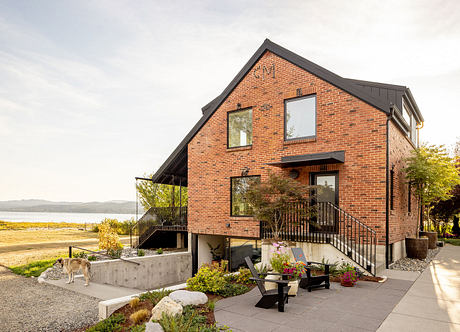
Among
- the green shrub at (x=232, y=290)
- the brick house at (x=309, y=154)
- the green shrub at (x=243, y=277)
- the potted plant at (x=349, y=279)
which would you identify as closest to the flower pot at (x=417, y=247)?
the brick house at (x=309, y=154)

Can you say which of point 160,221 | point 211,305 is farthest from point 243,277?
Answer: point 160,221

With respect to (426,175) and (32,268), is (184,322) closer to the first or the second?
(32,268)

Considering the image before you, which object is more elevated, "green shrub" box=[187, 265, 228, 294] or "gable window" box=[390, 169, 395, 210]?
"gable window" box=[390, 169, 395, 210]

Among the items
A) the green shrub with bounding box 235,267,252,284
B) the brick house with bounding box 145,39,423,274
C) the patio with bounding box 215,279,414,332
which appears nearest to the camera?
the patio with bounding box 215,279,414,332

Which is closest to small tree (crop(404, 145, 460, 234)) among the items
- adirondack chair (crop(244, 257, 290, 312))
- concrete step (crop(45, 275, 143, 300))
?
adirondack chair (crop(244, 257, 290, 312))

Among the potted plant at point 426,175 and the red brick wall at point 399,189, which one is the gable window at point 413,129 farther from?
the potted plant at point 426,175

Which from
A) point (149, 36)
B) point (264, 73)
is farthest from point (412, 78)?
point (149, 36)

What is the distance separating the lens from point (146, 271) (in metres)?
13.9

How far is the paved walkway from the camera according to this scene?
17.2ft

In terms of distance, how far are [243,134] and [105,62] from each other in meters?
7.74

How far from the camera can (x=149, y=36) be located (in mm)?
12945

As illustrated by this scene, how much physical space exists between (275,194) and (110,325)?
7.02 metres

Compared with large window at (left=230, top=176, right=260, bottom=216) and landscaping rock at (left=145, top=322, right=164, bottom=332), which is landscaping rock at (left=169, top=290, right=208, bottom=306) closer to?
landscaping rock at (left=145, top=322, right=164, bottom=332)

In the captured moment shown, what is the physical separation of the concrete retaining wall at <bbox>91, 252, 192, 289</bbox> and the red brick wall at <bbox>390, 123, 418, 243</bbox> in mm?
9281
